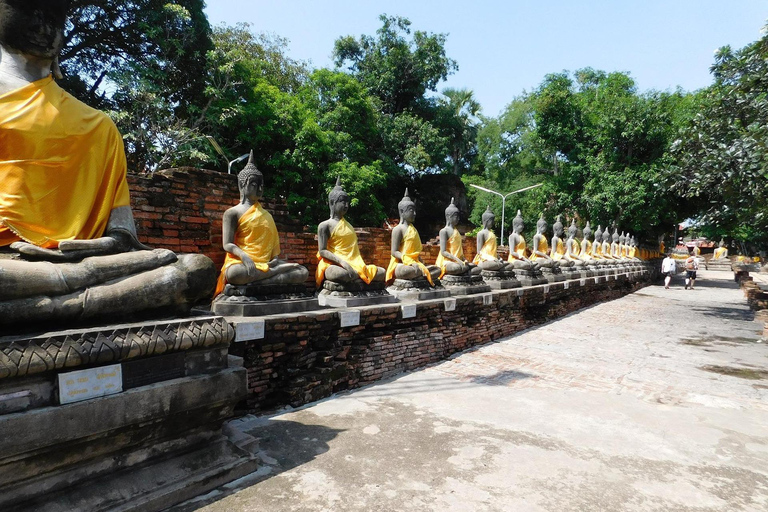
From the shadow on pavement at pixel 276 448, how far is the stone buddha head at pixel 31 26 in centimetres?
299

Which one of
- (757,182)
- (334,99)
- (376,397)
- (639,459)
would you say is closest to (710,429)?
(639,459)

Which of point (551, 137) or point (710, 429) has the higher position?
point (551, 137)

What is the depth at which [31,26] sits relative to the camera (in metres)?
2.86

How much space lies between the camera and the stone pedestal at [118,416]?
227 centimetres

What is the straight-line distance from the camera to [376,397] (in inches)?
188

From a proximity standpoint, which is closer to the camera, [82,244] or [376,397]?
[82,244]

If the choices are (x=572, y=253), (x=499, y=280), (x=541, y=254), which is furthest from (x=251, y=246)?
(x=572, y=253)

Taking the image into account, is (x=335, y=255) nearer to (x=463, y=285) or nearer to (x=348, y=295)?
(x=348, y=295)

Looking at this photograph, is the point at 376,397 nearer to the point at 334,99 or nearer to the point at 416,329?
the point at 416,329

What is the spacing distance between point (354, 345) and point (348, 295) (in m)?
0.67

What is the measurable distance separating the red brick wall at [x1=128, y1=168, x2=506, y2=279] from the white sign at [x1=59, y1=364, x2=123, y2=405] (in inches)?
113

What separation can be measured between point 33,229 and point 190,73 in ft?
47.3

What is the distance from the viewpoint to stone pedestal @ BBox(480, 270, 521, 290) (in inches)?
353

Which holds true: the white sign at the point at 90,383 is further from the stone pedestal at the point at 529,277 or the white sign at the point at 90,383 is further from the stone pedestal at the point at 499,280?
the stone pedestal at the point at 529,277
